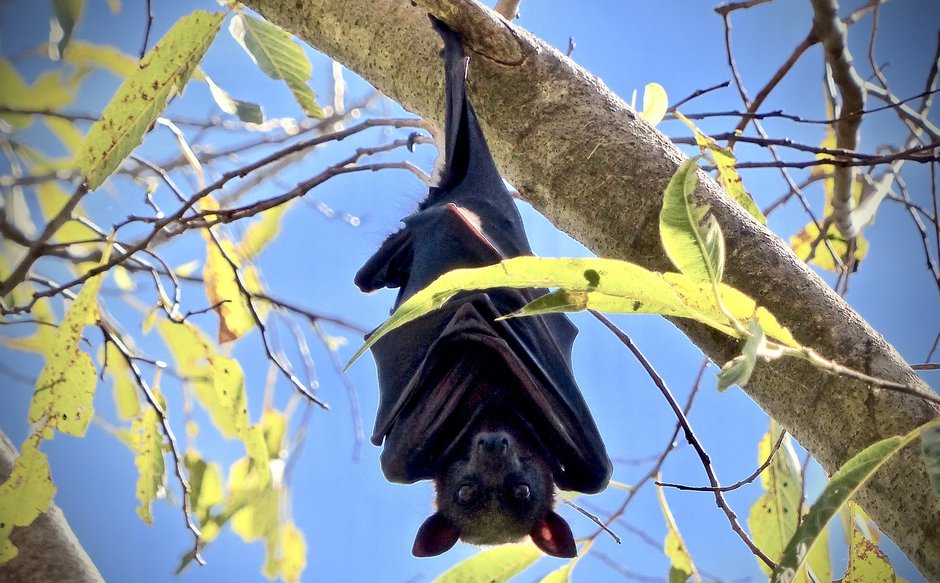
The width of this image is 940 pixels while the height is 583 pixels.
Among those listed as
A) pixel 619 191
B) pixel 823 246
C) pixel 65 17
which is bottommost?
pixel 619 191

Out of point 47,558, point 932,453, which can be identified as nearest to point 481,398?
point 47,558

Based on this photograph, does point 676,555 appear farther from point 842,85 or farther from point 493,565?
point 842,85

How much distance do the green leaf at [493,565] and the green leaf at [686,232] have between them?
3.82 ft

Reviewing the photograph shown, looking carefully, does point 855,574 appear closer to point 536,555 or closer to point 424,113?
point 536,555

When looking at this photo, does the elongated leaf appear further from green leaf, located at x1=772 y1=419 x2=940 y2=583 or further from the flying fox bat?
the flying fox bat

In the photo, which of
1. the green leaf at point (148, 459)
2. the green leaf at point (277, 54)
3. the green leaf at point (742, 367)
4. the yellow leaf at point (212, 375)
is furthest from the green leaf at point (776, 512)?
the green leaf at point (148, 459)

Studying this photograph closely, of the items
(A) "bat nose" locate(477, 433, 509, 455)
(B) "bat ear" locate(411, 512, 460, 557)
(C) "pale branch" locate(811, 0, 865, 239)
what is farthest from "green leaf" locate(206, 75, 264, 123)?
(C) "pale branch" locate(811, 0, 865, 239)

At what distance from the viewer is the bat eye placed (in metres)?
2.41

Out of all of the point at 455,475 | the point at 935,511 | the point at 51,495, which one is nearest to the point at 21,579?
the point at 51,495

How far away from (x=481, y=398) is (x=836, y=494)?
50.6 inches

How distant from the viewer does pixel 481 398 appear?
95.9 inches

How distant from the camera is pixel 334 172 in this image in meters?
2.47

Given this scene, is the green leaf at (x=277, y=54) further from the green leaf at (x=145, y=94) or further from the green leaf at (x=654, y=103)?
the green leaf at (x=654, y=103)

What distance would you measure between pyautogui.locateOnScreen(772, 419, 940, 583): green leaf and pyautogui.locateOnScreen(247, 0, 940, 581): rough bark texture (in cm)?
24
